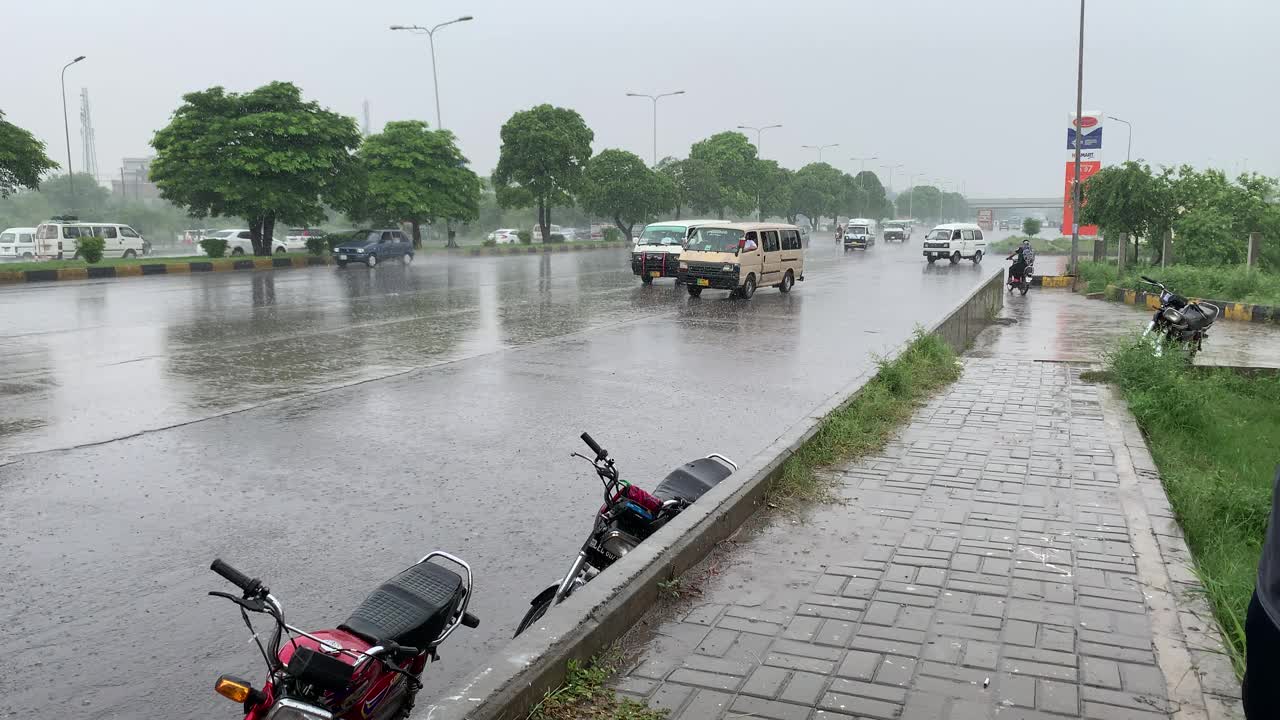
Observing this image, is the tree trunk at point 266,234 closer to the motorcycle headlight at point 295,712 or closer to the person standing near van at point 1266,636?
the motorcycle headlight at point 295,712

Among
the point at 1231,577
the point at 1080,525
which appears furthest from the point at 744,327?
the point at 1231,577

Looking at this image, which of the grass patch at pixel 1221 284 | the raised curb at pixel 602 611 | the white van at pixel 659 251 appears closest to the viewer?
the raised curb at pixel 602 611

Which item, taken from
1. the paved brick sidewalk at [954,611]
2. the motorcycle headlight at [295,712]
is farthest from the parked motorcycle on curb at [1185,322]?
the motorcycle headlight at [295,712]

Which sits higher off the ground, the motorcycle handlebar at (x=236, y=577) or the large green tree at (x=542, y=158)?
the large green tree at (x=542, y=158)

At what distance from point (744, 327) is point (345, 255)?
898 inches

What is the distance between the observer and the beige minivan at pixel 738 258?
70.1 feet

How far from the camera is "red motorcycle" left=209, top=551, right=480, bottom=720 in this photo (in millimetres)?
2557

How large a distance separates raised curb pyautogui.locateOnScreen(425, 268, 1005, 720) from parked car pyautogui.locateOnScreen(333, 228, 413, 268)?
31.0 m

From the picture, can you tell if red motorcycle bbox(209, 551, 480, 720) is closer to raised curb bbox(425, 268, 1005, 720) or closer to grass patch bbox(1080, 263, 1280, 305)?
raised curb bbox(425, 268, 1005, 720)

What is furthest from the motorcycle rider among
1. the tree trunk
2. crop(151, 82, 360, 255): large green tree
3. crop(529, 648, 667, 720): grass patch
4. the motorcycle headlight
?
the tree trunk

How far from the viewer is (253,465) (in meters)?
6.73

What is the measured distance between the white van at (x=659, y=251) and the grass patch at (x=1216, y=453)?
15.0 meters

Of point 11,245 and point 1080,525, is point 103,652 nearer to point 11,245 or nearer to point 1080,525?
point 1080,525

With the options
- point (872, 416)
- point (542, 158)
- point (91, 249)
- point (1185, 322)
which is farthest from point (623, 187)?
point (872, 416)
